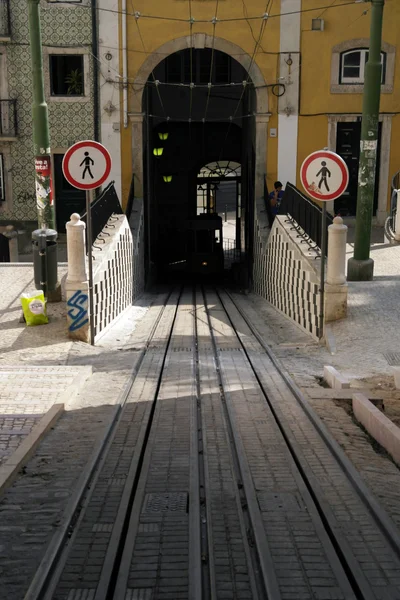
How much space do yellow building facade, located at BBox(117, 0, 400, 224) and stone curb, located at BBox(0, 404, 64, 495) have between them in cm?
1438

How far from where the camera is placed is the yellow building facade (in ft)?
66.3

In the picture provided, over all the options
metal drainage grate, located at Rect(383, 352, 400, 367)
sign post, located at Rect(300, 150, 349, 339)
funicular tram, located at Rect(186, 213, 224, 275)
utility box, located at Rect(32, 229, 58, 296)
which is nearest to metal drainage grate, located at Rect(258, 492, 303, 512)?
metal drainage grate, located at Rect(383, 352, 400, 367)

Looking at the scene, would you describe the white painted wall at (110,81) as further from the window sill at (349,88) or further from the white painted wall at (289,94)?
the window sill at (349,88)

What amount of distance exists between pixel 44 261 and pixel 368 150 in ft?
19.4

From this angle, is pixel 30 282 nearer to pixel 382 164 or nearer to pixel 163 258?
pixel 382 164

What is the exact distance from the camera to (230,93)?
95.9 ft

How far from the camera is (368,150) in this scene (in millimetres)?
13602

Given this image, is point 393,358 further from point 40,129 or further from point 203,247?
point 203,247

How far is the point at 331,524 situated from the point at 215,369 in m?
4.62

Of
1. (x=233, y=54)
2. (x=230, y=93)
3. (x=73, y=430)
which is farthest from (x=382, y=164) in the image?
(x=73, y=430)

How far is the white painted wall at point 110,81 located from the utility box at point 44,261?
28.9 ft

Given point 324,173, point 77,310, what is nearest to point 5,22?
point 77,310

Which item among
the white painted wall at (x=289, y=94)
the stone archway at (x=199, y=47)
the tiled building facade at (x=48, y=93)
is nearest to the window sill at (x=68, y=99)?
the tiled building facade at (x=48, y=93)

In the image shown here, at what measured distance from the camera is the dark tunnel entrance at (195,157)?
25469mm
